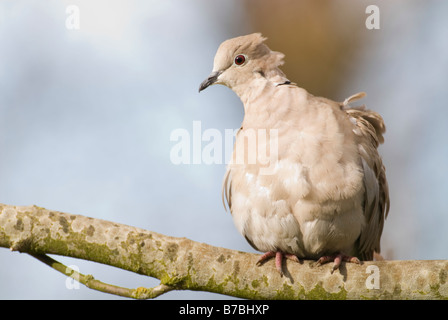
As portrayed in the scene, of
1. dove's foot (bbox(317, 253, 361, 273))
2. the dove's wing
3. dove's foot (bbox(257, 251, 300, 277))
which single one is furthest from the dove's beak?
dove's foot (bbox(317, 253, 361, 273))

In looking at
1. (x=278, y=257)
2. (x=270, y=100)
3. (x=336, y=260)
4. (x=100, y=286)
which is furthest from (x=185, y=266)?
(x=270, y=100)

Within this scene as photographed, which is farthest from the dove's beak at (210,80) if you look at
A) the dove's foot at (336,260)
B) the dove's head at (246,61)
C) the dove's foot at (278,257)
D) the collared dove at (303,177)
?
the dove's foot at (336,260)

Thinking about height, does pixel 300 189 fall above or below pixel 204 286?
above

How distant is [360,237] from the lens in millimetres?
4379

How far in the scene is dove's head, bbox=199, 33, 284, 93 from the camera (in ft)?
15.1

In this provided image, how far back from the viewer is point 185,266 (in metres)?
3.57

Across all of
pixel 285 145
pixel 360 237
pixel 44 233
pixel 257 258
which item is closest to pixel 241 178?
pixel 285 145

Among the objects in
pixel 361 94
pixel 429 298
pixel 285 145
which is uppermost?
pixel 361 94

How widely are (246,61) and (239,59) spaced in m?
0.06

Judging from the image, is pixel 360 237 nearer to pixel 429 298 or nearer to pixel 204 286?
pixel 429 298

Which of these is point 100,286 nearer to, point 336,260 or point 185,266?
point 185,266

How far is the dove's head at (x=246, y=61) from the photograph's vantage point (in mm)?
4605

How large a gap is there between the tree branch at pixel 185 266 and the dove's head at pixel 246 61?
1545 millimetres

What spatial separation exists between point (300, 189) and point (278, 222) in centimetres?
30
